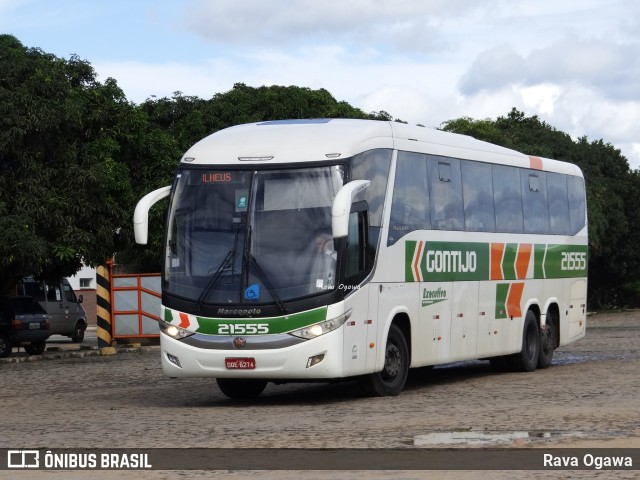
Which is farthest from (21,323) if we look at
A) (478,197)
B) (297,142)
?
(297,142)

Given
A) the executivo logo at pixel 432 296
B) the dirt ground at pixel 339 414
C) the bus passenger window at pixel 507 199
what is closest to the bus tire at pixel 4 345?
the dirt ground at pixel 339 414

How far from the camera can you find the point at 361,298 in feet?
56.8

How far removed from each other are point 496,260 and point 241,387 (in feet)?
17.7

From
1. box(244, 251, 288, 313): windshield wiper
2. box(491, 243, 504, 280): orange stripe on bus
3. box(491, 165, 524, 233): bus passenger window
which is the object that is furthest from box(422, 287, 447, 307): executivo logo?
box(244, 251, 288, 313): windshield wiper

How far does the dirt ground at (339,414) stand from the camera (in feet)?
40.9

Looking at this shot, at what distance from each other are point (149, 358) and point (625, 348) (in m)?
10.6

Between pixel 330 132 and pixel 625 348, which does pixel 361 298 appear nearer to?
pixel 330 132

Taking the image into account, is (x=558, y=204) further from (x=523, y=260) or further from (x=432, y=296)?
(x=432, y=296)

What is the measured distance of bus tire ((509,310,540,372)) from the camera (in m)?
23.5

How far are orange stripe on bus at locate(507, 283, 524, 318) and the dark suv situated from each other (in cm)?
1624

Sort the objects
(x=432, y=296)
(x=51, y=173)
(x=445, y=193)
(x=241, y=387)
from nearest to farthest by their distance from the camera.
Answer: (x=241, y=387) < (x=432, y=296) < (x=445, y=193) < (x=51, y=173)

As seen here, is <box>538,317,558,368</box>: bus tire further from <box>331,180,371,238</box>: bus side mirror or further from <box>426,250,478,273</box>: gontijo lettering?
<box>331,180,371,238</box>: bus side mirror

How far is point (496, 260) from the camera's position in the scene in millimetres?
22094

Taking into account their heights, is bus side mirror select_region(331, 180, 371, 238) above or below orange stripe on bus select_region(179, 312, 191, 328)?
above
